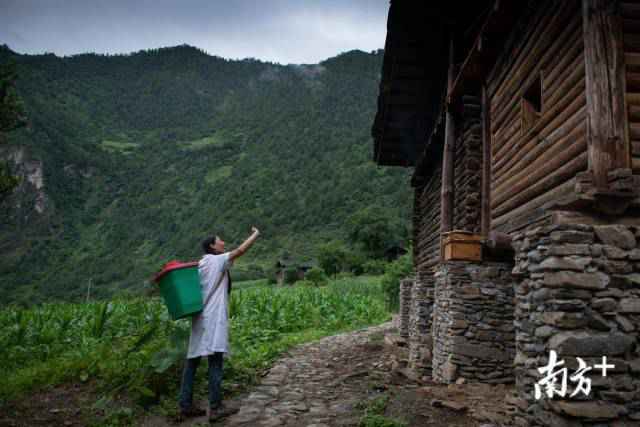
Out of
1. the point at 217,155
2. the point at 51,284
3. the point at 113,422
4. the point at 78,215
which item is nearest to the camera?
the point at 113,422

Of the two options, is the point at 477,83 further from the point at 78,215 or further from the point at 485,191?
the point at 78,215

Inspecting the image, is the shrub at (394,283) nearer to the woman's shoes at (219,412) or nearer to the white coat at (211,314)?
the woman's shoes at (219,412)

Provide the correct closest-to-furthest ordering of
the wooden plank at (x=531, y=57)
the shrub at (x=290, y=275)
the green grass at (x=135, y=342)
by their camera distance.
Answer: the wooden plank at (x=531, y=57), the green grass at (x=135, y=342), the shrub at (x=290, y=275)

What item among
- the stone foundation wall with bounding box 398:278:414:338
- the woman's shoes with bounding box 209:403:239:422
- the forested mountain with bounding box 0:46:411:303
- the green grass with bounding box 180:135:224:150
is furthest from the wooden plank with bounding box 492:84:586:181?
the green grass with bounding box 180:135:224:150

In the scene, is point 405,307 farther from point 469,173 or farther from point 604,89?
point 604,89

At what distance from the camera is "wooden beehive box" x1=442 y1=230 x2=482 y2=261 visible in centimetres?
662

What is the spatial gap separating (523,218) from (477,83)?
137 inches

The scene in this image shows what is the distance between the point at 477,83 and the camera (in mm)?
7789

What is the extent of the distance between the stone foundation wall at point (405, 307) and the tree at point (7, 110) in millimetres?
12742

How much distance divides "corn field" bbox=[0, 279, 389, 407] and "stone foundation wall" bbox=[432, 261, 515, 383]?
311 centimetres

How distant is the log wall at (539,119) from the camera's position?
4.51 metres

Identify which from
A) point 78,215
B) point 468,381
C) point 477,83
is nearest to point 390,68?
point 477,83

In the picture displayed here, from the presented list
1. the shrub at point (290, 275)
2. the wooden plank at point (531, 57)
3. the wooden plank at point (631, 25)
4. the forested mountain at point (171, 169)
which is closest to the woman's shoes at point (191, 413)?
the wooden plank at point (531, 57)

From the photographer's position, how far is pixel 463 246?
21.9ft
